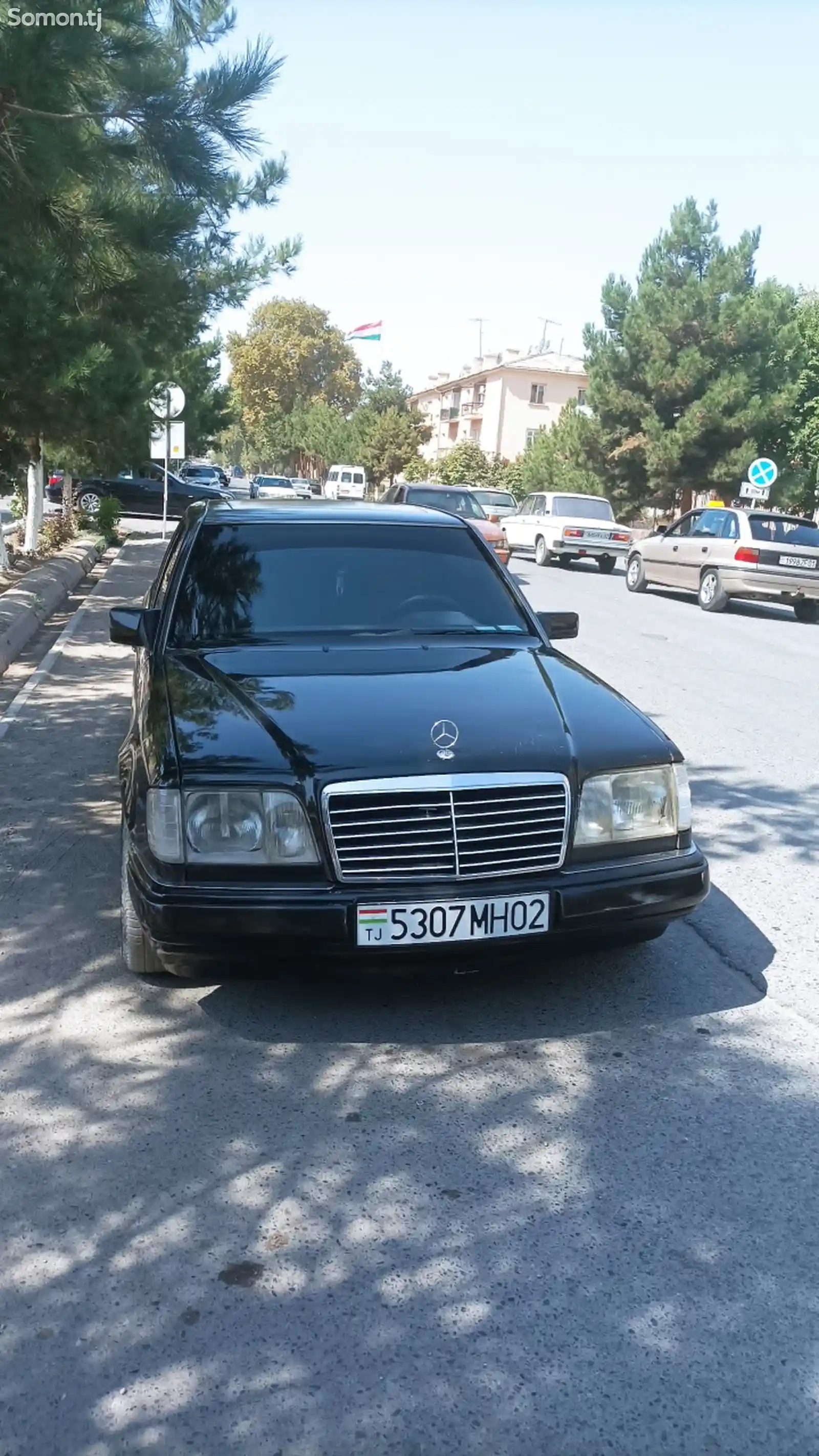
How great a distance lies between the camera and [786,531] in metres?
19.0

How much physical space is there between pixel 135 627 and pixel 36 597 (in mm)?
10575

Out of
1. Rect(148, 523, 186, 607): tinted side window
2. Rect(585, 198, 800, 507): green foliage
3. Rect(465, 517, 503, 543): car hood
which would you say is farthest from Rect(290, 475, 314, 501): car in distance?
Rect(148, 523, 186, 607): tinted side window

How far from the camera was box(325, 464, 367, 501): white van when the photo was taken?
57.4m

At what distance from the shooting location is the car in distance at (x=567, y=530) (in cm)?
2750

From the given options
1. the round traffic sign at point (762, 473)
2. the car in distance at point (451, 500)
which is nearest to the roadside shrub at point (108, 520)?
the car in distance at point (451, 500)

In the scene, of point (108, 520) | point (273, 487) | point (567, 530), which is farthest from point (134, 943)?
point (273, 487)

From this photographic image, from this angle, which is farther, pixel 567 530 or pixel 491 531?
pixel 567 530

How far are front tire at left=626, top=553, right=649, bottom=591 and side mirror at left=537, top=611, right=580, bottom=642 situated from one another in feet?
55.4

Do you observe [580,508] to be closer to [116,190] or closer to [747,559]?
[747,559]

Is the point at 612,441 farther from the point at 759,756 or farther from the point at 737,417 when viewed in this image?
the point at 759,756

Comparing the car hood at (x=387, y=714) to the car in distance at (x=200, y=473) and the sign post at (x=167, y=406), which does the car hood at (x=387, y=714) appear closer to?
the sign post at (x=167, y=406)

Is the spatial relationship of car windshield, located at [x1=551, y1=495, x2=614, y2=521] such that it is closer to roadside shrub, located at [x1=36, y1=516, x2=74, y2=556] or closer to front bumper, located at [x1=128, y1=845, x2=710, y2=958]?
roadside shrub, located at [x1=36, y1=516, x2=74, y2=556]

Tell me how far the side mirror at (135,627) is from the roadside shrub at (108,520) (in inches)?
836

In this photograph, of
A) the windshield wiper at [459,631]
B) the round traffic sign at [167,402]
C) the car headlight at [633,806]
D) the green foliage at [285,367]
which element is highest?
the green foliage at [285,367]
